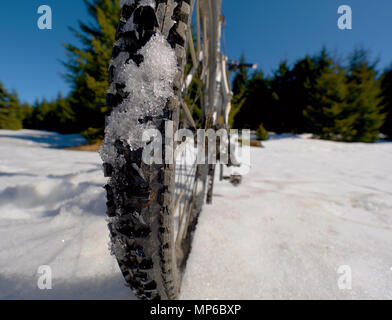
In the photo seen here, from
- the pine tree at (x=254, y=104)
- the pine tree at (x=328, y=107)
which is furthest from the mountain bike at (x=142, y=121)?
the pine tree at (x=254, y=104)

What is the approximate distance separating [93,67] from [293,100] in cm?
1368

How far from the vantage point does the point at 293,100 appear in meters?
13.9

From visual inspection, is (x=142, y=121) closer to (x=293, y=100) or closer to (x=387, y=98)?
(x=293, y=100)

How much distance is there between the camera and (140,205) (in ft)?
1.16

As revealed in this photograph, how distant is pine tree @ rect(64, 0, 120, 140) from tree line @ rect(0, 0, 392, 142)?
3 centimetres

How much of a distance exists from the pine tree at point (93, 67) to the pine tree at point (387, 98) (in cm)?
1796

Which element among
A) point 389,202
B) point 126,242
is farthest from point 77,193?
point 389,202

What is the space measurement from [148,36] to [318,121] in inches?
561

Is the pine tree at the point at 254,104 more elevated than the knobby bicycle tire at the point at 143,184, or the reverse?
the pine tree at the point at 254,104

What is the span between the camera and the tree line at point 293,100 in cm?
688

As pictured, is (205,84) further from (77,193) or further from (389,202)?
(389,202)

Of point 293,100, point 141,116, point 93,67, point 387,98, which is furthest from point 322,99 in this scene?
point 141,116

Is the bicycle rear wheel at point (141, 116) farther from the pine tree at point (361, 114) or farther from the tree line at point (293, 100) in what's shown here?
the pine tree at point (361, 114)

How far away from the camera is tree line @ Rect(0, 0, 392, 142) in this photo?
6.88 m
